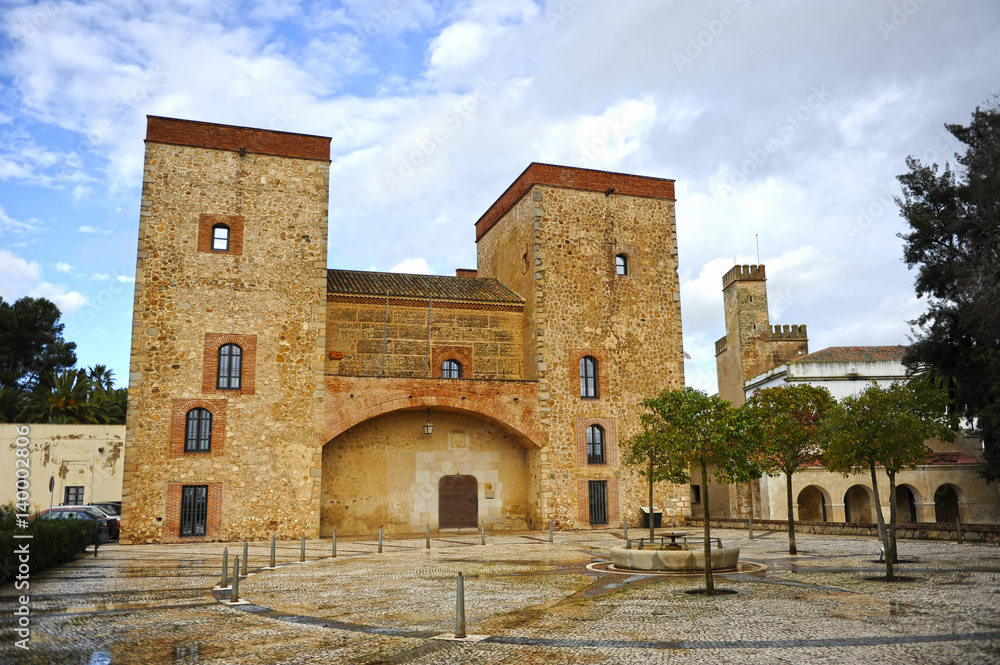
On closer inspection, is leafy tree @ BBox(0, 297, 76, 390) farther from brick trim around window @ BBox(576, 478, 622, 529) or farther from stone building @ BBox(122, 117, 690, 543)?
brick trim around window @ BBox(576, 478, 622, 529)

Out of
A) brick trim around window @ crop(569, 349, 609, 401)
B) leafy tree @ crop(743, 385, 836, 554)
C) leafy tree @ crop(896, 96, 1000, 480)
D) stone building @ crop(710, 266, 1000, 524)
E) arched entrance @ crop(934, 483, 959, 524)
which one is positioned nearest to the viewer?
leafy tree @ crop(743, 385, 836, 554)

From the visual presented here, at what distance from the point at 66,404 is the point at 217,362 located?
21652 mm

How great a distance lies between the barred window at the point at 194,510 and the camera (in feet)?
75.5

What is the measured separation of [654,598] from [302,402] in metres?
16.4

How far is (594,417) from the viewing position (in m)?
27.8

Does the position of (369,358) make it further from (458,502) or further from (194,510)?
(194,510)

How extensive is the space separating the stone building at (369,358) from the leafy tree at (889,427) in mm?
13676

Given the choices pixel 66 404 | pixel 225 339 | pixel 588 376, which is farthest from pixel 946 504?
pixel 66 404

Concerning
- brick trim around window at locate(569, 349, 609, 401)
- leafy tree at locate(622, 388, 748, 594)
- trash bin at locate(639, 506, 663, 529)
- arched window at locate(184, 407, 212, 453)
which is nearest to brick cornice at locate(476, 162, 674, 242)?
brick trim around window at locate(569, 349, 609, 401)

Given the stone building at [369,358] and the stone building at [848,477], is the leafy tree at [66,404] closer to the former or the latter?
the stone building at [369,358]

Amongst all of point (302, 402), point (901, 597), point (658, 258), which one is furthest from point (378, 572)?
point (658, 258)

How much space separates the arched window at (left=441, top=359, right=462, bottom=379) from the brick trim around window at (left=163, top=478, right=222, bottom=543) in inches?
Result: 359

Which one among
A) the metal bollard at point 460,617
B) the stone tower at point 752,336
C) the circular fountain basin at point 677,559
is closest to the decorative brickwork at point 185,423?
the circular fountain basin at point 677,559

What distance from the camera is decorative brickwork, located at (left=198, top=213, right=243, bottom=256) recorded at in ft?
80.5
